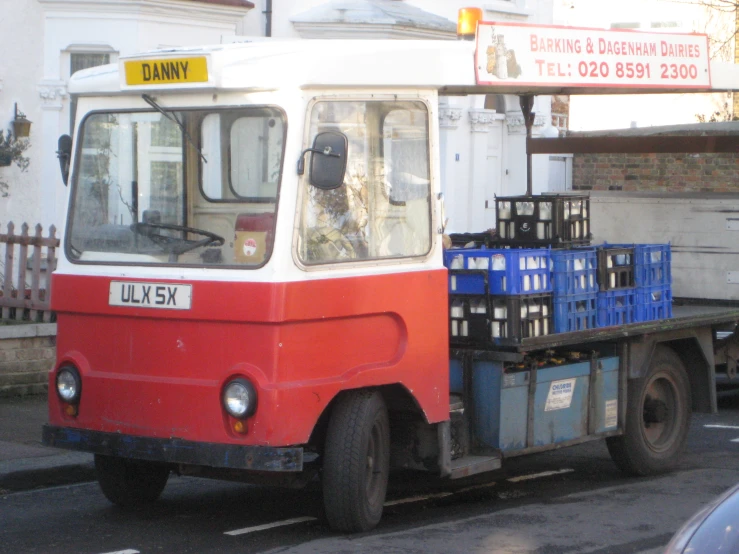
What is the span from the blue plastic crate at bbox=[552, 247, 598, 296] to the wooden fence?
209 inches

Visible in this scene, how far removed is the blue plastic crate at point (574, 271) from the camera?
7.76 meters

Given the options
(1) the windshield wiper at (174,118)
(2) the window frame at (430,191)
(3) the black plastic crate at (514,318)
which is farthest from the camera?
(3) the black plastic crate at (514,318)

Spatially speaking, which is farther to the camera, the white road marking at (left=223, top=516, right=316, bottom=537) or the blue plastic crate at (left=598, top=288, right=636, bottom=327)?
the blue plastic crate at (left=598, top=288, right=636, bottom=327)

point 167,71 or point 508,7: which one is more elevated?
point 508,7

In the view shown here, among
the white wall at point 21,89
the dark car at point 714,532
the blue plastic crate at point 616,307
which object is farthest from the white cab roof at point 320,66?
the white wall at point 21,89

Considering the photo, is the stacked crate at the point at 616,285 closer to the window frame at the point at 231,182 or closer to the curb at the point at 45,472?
the window frame at the point at 231,182

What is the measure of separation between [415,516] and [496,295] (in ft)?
4.56

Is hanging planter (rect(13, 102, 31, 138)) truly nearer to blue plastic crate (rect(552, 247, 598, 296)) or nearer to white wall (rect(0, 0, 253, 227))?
white wall (rect(0, 0, 253, 227))

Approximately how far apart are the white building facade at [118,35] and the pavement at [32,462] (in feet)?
17.0

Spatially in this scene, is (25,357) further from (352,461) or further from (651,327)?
(651,327)

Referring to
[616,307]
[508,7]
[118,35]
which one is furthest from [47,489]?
[508,7]

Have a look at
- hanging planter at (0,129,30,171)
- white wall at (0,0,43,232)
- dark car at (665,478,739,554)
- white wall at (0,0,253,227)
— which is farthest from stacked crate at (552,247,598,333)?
white wall at (0,0,43,232)

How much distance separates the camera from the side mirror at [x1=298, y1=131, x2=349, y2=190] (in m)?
6.29

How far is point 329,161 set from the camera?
629 centimetres
